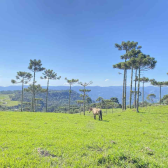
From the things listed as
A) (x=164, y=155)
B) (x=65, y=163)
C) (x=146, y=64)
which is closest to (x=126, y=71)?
(x=146, y=64)

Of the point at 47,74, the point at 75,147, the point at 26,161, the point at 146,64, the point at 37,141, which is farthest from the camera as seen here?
the point at 47,74

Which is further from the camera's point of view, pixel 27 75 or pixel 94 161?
pixel 27 75

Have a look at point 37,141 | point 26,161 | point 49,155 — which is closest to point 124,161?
point 49,155

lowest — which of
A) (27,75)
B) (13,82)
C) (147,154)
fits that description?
(147,154)

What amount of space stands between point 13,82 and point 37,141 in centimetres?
3769

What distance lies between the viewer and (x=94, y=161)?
586cm

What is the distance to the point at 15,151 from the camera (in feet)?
21.8

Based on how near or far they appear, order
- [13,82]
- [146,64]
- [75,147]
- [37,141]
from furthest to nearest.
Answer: [13,82], [146,64], [37,141], [75,147]

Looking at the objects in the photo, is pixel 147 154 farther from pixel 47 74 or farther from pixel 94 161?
pixel 47 74

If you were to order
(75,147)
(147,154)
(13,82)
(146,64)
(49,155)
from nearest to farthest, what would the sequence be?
(49,155), (147,154), (75,147), (146,64), (13,82)

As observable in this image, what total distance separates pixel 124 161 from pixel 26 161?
4538 millimetres

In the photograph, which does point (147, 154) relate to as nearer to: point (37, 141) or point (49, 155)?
point (49, 155)

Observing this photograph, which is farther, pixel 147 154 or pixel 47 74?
pixel 47 74

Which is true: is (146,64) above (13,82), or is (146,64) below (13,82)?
above
